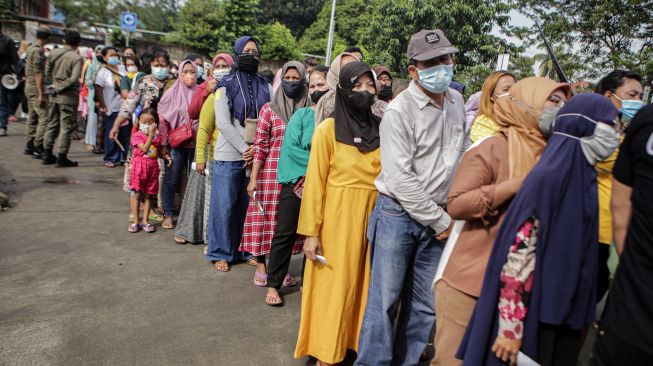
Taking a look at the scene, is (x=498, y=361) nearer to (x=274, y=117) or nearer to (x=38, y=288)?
(x=274, y=117)

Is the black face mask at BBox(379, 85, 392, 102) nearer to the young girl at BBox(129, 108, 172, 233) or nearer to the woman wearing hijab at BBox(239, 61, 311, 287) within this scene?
the woman wearing hijab at BBox(239, 61, 311, 287)

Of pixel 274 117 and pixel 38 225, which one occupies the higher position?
pixel 274 117

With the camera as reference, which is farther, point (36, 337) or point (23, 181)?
point (23, 181)

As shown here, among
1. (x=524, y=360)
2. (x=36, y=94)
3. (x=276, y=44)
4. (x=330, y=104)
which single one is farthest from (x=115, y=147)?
(x=276, y=44)

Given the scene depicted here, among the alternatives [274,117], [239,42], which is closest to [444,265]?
[274,117]

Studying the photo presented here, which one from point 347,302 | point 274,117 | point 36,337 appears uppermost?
point 274,117

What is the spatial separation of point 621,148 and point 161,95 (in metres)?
5.25

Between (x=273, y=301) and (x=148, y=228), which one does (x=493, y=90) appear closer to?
(x=273, y=301)

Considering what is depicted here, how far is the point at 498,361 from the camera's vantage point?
205cm

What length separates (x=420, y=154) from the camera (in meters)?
2.77

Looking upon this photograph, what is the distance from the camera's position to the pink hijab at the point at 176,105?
18.6 ft

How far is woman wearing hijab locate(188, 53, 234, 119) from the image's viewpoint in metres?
5.22

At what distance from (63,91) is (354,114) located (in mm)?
6426

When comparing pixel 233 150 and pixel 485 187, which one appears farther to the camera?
pixel 233 150
